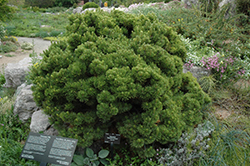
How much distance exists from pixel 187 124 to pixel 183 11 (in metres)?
5.20

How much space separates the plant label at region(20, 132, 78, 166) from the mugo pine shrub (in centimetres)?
28

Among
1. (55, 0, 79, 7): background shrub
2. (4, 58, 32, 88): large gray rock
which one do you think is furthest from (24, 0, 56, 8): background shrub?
(4, 58, 32, 88): large gray rock

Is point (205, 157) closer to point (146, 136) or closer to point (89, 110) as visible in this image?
point (146, 136)

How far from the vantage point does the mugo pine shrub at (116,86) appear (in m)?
2.34

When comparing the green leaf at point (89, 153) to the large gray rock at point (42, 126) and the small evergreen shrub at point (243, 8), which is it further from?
the small evergreen shrub at point (243, 8)

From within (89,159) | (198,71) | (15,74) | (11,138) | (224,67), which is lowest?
(11,138)

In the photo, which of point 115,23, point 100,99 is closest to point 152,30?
point 115,23

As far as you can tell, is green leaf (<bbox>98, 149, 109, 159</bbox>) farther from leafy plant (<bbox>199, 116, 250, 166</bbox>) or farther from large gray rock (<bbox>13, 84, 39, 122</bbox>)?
large gray rock (<bbox>13, 84, 39, 122</bbox>)

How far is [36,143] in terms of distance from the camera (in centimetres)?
226

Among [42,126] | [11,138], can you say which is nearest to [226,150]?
[42,126]

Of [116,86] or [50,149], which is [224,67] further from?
[50,149]

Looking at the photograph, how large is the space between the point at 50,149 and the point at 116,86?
3.51 ft

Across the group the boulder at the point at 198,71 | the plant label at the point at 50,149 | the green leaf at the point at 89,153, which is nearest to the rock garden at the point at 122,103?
the green leaf at the point at 89,153

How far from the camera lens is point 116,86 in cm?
229
